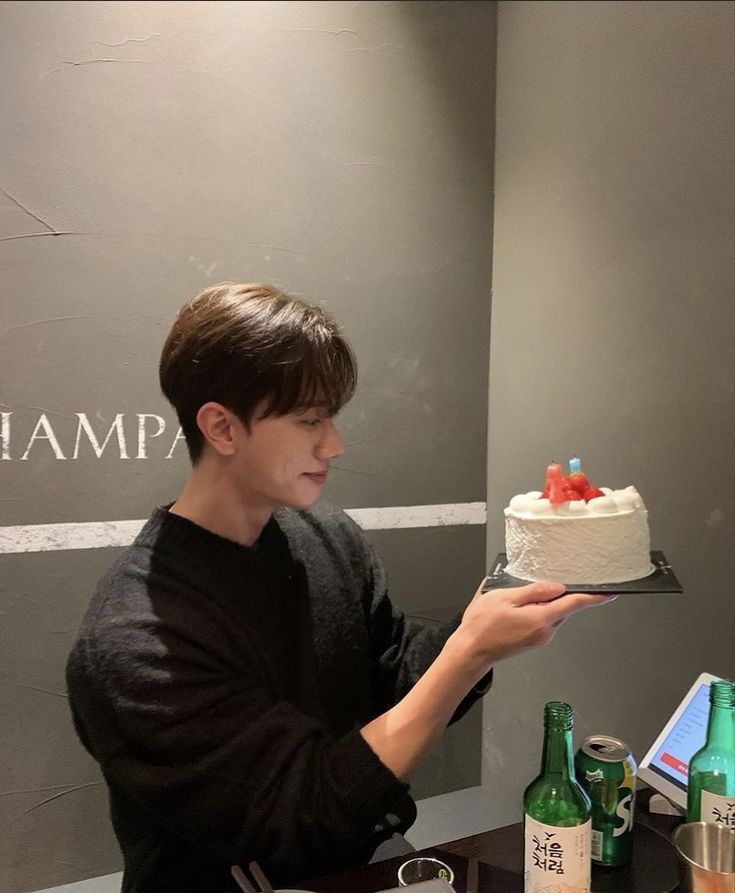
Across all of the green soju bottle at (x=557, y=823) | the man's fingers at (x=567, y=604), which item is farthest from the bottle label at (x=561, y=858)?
the man's fingers at (x=567, y=604)

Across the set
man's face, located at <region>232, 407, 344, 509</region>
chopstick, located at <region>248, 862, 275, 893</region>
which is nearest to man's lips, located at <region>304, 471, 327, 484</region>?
man's face, located at <region>232, 407, 344, 509</region>

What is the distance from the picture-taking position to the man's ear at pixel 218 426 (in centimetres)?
105

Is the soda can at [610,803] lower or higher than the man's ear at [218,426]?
lower

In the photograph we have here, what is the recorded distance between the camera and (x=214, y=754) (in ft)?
3.02

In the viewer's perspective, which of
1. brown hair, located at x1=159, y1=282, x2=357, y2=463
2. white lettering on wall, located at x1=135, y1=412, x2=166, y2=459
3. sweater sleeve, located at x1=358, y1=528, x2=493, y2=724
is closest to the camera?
brown hair, located at x1=159, y1=282, x2=357, y2=463

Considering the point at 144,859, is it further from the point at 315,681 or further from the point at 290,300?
the point at 290,300

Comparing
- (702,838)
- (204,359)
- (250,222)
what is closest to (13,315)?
(250,222)

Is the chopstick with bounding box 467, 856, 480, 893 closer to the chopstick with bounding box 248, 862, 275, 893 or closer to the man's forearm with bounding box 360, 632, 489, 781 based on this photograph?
Answer: the man's forearm with bounding box 360, 632, 489, 781

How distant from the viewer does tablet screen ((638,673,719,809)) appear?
1.10m

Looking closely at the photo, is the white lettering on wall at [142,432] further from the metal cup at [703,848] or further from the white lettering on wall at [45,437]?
the metal cup at [703,848]

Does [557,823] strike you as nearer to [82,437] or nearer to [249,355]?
[249,355]

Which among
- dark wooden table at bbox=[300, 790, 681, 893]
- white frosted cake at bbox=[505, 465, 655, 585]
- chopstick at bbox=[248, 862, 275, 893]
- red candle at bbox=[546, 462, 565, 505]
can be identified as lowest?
dark wooden table at bbox=[300, 790, 681, 893]

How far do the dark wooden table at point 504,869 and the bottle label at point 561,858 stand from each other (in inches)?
4.7

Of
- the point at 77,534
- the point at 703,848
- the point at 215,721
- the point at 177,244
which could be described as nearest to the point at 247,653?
the point at 215,721
